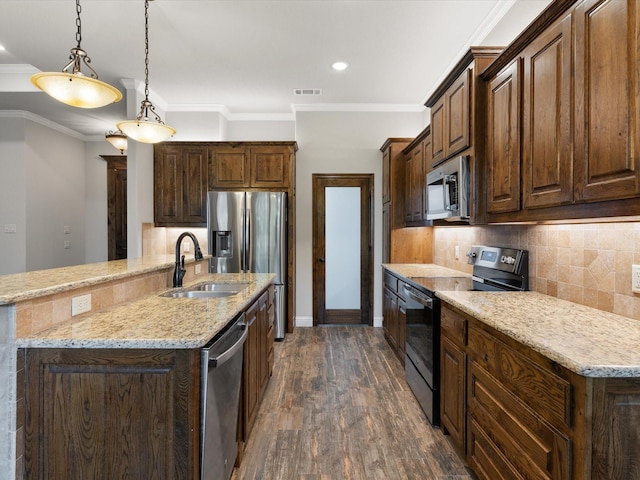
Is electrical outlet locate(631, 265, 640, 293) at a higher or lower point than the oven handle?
higher

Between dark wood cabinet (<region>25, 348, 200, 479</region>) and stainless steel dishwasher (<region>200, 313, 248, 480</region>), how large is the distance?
0.17ft

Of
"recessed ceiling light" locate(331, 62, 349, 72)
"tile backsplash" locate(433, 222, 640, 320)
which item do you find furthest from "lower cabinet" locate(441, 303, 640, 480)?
"recessed ceiling light" locate(331, 62, 349, 72)

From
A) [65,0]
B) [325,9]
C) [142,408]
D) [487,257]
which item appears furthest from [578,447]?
[65,0]

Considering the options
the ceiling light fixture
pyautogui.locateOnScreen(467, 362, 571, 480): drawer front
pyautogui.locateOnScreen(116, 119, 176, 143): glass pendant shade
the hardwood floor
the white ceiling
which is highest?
the white ceiling

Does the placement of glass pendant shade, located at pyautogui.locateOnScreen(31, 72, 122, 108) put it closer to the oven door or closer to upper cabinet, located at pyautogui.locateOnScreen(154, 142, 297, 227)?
the oven door

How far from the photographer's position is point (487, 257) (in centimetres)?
266

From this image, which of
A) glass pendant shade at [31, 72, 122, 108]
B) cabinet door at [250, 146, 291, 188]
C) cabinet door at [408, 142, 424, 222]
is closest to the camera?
glass pendant shade at [31, 72, 122, 108]

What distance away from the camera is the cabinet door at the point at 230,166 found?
14.7 ft

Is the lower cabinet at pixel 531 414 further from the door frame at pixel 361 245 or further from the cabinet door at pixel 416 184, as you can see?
the door frame at pixel 361 245

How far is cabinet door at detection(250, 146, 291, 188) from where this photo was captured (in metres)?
4.46

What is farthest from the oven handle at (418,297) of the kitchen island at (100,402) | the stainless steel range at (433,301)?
the kitchen island at (100,402)

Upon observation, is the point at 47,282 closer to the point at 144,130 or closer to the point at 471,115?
the point at 144,130

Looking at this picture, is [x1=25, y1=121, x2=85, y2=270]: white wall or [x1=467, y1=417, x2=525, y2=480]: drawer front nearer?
[x1=467, y1=417, x2=525, y2=480]: drawer front

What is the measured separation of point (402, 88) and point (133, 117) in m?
3.10
